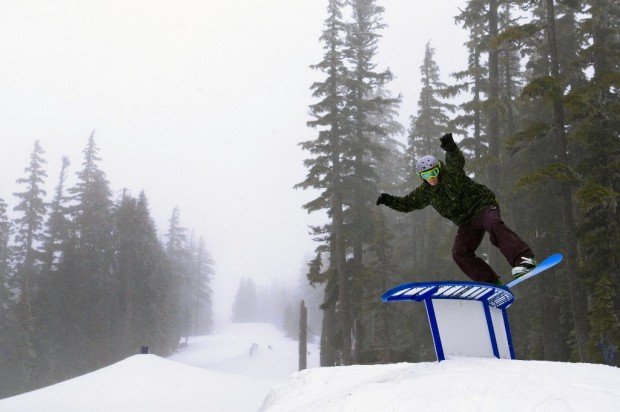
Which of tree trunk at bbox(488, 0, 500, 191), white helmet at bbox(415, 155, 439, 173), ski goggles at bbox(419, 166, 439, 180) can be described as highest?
tree trunk at bbox(488, 0, 500, 191)

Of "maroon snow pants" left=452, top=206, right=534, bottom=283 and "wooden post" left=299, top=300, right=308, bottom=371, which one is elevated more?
"maroon snow pants" left=452, top=206, right=534, bottom=283

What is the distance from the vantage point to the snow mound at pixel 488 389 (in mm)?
3480

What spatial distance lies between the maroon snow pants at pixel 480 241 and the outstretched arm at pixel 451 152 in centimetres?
64

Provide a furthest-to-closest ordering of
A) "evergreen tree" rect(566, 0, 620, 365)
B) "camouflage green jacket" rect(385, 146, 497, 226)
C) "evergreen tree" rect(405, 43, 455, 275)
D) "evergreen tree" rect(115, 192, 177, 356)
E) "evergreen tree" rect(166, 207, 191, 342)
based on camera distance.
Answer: "evergreen tree" rect(166, 207, 191, 342), "evergreen tree" rect(115, 192, 177, 356), "evergreen tree" rect(405, 43, 455, 275), "evergreen tree" rect(566, 0, 620, 365), "camouflage green jacket" rect(385, 146, 497, 226)

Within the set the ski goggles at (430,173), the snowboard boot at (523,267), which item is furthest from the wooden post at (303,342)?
the snowboard boot at (523,267)

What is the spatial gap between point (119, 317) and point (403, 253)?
22.9 metres

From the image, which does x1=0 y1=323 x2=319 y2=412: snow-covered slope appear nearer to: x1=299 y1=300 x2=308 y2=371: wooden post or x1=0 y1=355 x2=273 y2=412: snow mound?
x1=0 y1=355 x2=273 y2=412: snow mound

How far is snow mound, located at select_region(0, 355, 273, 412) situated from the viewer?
13875 millimetres

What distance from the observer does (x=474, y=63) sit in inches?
921

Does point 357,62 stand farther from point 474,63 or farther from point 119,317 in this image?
point 119,317

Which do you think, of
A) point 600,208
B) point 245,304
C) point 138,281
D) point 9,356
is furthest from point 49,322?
point 245,304

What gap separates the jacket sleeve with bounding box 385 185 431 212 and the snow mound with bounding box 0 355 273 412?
35.0ft

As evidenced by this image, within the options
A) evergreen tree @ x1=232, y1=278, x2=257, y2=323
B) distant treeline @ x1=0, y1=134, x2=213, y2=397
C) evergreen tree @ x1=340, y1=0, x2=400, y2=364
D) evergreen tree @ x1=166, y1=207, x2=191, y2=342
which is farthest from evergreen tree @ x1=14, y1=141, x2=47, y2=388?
evergreen tree @ x1=232, y1=278, x2=257, y2=323

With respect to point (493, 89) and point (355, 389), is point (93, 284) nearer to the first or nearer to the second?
point (493, 89)
